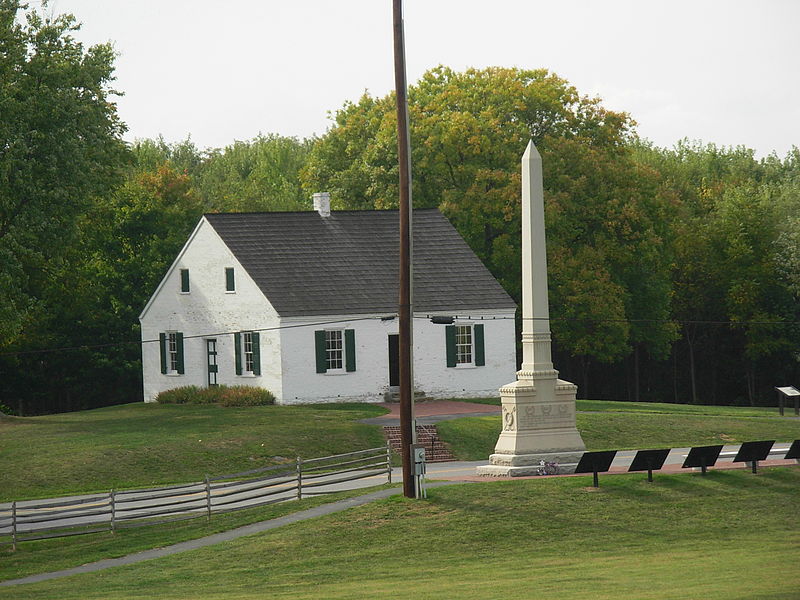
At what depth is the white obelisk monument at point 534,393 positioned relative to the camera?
31.1 m

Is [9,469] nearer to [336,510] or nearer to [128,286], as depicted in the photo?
[336,510]

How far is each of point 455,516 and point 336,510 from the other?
2.78 m

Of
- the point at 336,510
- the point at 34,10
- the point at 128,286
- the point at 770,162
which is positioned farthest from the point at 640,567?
the point at 770,162

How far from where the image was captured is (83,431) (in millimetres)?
41656

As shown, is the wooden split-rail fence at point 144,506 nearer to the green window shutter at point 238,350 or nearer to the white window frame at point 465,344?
the green window shutter at point 238,350

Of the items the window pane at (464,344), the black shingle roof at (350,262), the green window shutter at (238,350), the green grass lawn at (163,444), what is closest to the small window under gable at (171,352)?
the green window shutter at (238,350)

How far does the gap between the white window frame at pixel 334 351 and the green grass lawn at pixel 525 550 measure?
19141 millimetres

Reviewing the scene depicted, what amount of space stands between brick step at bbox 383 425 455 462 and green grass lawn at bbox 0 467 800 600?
944 cm

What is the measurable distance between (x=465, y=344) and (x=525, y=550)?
25627 millimetres

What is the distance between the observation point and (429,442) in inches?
1554

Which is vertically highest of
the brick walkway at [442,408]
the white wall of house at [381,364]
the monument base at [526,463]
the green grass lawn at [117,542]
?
the white wall of house at [381,364]

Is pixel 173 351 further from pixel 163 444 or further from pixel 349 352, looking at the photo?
pixel 163 444

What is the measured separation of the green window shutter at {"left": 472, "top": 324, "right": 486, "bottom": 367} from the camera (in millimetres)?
49531

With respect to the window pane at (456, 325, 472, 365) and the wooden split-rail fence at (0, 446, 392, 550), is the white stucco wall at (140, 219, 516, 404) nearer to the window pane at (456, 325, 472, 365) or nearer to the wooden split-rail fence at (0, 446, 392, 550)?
the window pane at (456, 325, 472, 365)
